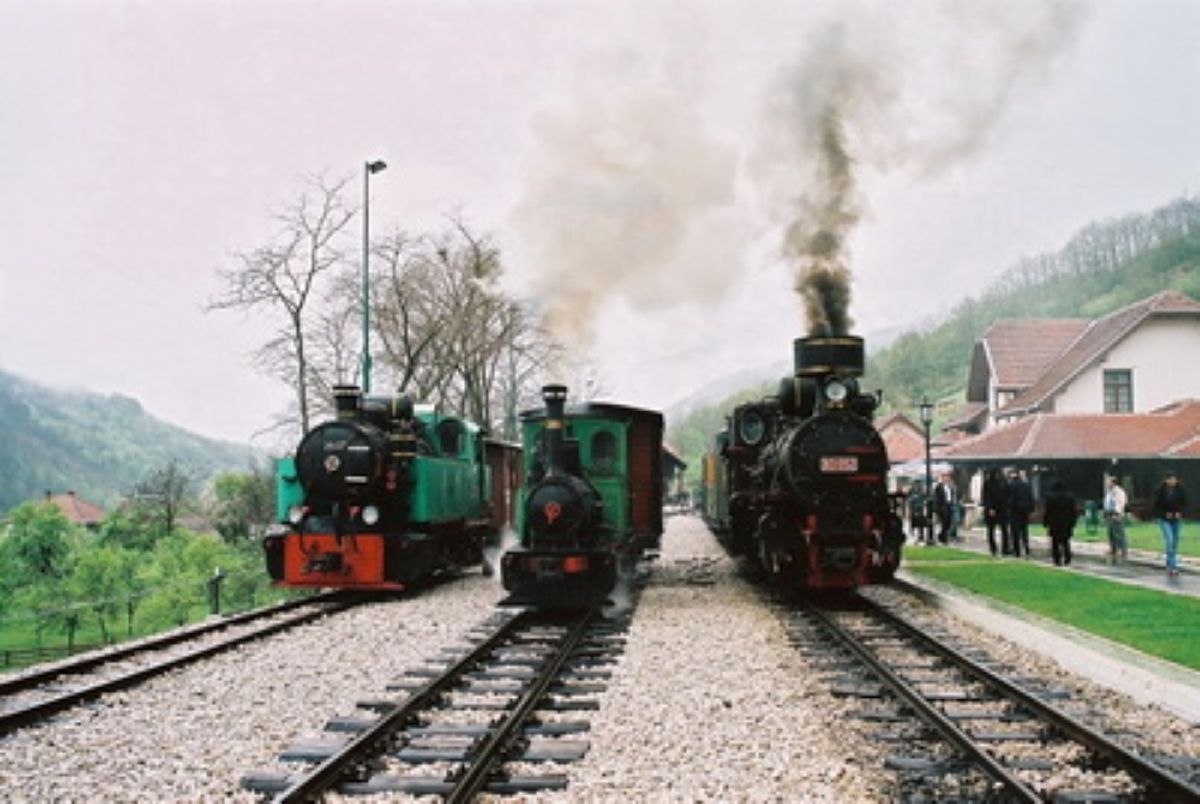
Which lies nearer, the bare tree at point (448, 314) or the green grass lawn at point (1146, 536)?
the green grass lawn at point (1146, 536)

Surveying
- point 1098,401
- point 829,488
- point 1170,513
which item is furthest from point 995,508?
point 1098,401

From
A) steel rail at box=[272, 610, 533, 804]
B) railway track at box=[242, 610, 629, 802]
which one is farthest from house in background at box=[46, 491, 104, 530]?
steel rail at box=[272, 610, 533, 804]

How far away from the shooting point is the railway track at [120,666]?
8156mm

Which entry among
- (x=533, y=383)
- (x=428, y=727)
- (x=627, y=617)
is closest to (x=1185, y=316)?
(x=533, y=383)

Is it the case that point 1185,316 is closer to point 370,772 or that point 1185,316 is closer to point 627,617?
point 627,617

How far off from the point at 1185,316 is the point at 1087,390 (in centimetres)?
361

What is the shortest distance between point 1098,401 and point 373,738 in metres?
33.2

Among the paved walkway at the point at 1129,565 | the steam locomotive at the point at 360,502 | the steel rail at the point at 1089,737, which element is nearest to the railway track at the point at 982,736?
the steel rail at the point at 1089,737

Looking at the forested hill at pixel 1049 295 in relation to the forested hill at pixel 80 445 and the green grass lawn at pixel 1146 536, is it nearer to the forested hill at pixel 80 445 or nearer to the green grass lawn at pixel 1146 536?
the green grass lawn at pixel 1146 536

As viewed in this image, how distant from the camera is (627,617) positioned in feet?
43.5

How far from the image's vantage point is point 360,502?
15102 mm

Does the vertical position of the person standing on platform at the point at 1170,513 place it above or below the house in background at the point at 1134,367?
below

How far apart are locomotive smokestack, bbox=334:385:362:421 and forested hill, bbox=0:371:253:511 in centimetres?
5465

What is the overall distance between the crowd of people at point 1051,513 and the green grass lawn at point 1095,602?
89 cm
